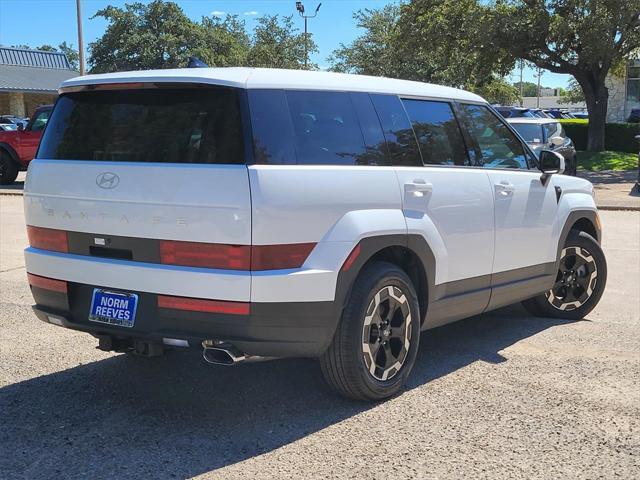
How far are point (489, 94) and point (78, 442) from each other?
181ft

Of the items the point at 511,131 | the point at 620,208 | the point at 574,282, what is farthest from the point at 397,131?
the point at 620,208

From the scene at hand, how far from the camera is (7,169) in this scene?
63.2 ft

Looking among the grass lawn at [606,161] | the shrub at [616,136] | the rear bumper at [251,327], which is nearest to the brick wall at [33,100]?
the shrub at [616,136]

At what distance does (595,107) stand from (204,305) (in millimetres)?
25084

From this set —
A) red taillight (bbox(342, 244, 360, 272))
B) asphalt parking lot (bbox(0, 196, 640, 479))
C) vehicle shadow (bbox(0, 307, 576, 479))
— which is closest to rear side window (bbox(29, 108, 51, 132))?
asphalt parking lot (bbox(0, 196, 640, 479))

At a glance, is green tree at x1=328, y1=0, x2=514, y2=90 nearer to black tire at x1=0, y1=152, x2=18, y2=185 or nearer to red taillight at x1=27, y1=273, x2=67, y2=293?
black tire at x1=0, y1=152, x2=18, y2=185

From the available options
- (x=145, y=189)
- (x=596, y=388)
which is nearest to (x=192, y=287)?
(x=145, y=189)

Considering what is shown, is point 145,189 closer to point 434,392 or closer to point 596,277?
point 434,392

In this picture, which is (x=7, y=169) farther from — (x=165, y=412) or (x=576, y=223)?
(x=165, y=412)

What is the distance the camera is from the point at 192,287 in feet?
12.0

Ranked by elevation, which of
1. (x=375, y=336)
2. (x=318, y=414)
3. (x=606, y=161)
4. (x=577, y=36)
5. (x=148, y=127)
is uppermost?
(x=577, y=36)

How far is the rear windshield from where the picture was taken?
371 centimetres

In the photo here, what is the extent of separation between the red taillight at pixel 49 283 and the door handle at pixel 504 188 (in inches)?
116

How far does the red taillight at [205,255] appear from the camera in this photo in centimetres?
360
